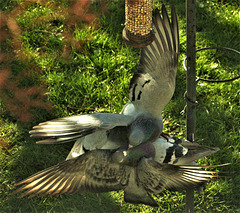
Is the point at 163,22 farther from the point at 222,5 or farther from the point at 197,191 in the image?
the point at 222,5

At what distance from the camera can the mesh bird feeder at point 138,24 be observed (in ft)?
9.34

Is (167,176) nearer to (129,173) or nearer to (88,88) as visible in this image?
(129,173)

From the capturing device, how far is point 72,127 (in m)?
2.59

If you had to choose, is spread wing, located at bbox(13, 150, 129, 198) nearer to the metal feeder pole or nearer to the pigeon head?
the pigeon head

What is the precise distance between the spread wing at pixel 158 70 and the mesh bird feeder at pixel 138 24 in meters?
0.19

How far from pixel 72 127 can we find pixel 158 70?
0.94m

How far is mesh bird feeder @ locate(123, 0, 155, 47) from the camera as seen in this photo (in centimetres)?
285

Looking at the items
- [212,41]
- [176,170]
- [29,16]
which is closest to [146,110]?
[176,170]

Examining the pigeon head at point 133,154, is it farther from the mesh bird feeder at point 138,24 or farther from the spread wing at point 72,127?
the mesh bird feeder at point 138,24

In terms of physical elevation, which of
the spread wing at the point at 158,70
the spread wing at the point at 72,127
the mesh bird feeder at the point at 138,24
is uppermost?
the mesh bird feeder at the point at 138,24

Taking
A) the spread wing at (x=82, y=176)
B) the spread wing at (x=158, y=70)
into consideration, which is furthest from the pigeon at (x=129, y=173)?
the spread wing at (x=158, y=70)

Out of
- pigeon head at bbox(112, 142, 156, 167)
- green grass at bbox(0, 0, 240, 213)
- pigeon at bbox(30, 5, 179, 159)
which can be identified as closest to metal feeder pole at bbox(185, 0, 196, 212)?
pigeon at bbox(30, 5, 179, 159)

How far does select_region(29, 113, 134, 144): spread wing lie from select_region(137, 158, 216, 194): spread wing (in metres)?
→ 0.42

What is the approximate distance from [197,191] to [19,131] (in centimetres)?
184
